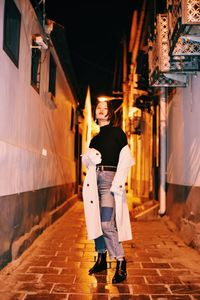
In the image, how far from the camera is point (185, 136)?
8086 mm

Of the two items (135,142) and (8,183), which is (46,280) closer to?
(8,183)

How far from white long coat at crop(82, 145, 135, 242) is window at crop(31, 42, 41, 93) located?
3006 mm

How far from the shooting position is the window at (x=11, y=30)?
5270mm

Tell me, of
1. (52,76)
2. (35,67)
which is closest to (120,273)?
(35,67)

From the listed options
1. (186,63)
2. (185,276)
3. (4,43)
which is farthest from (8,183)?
(186,63)

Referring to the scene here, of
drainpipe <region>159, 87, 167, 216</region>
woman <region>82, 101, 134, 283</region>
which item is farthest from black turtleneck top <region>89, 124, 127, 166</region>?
drainpipe <region>159, 87, 167, 216</region>

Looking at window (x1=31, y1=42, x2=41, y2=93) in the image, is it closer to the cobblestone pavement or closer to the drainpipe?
the cobblestone pavement

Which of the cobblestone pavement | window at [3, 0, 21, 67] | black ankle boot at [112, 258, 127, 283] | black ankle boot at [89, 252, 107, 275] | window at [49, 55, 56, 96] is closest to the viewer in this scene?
the cobblestone pavement

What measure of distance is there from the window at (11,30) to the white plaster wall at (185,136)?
3.70 metres

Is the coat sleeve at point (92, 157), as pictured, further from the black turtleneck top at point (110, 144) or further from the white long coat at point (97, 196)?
the black turtleneck top at point (110, 144)

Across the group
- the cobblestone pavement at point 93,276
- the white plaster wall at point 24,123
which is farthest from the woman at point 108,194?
the white plaster wall at point 24,123

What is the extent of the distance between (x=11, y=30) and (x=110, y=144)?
2.69 metres

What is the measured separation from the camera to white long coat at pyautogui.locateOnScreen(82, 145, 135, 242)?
4.86m

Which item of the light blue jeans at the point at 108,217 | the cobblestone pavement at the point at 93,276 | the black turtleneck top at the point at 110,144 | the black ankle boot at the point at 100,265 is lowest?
the cobblestone pavement at the point at 93,276
